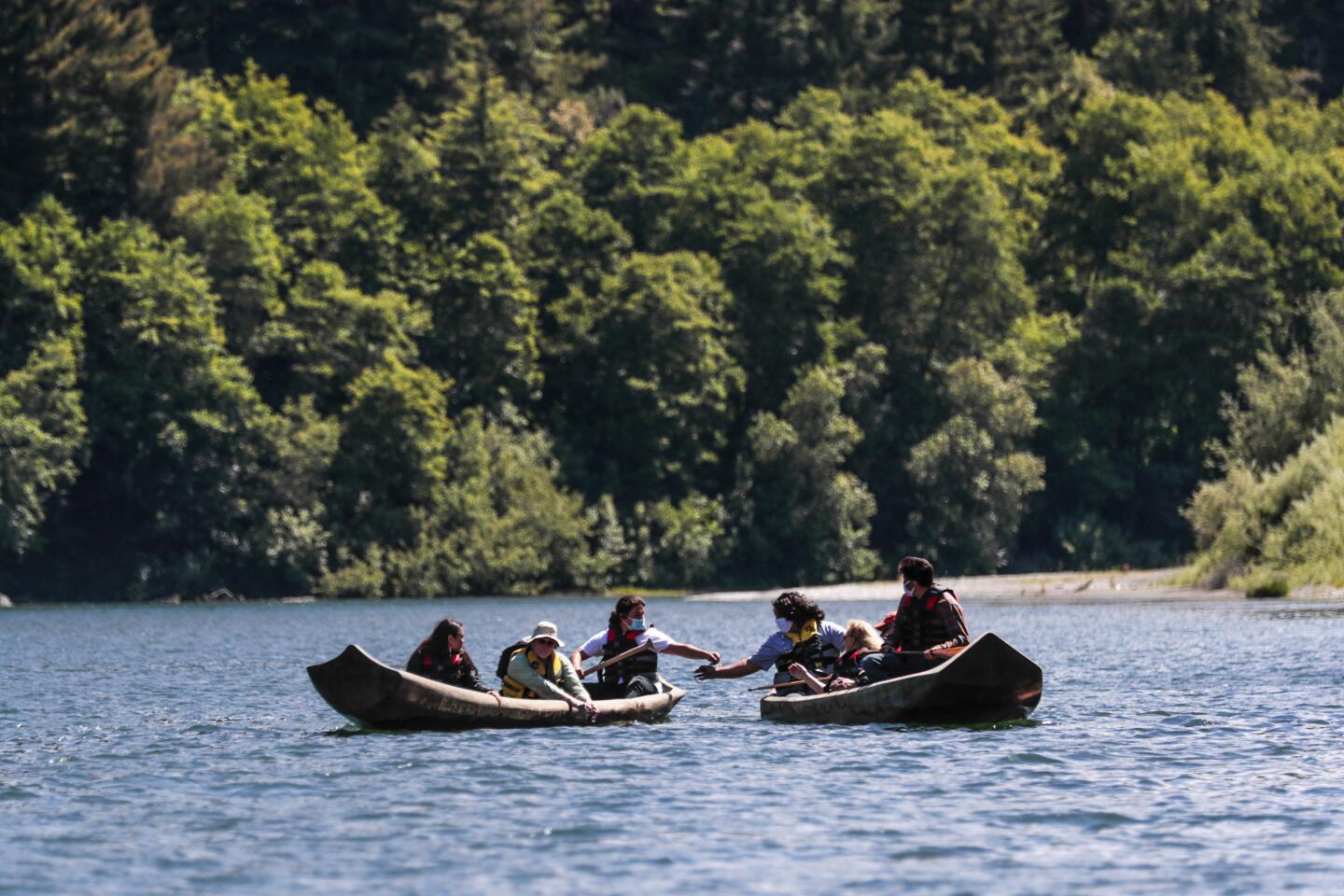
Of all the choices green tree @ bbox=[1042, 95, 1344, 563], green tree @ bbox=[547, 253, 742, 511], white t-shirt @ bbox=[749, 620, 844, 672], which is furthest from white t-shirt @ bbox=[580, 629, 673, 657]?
green tree @ bbox=[1042, 95, 1344, 563]

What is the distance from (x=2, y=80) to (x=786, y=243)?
105ft

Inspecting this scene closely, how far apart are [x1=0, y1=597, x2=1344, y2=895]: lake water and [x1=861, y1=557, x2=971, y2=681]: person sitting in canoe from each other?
2.77 ft

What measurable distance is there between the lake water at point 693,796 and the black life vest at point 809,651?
4.50 feet

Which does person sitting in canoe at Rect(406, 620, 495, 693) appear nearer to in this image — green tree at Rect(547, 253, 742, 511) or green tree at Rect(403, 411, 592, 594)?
green tree at Rect(403, 411, 592, 594)

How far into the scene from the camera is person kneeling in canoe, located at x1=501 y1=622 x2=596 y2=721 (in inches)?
1036

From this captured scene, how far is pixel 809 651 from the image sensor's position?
28.1 meters

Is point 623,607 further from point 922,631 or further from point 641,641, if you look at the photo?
point 922,631

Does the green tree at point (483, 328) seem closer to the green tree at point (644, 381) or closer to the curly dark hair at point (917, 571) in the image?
the green tree at point (644, 381)

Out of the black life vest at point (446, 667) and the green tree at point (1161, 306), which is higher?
the green tree at point (1161, 306)

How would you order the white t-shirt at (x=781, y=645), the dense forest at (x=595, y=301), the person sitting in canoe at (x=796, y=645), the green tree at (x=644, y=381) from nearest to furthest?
the person sitting in canoe at (x=796, y=645) < the white t-shirt at (x=781, y=645) < the dense forest at (x=595, y=301) < the green tree at (x=644, y=381)

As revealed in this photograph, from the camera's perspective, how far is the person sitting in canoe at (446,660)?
2577cm

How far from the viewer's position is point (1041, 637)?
4831 cm

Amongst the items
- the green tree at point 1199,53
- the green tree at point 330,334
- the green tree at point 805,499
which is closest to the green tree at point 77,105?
the green tree at point 330,334

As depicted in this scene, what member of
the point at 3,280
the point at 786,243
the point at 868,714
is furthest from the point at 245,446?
the point at 868,714
